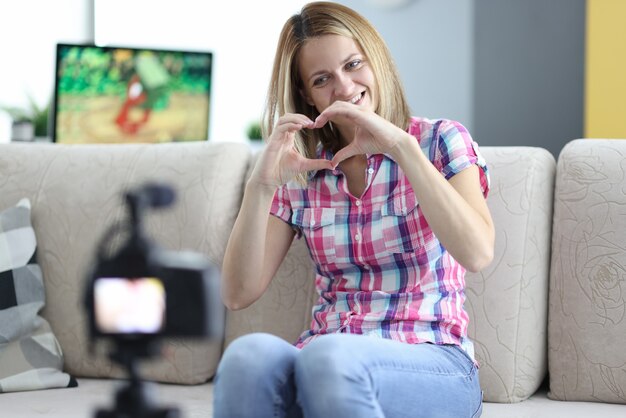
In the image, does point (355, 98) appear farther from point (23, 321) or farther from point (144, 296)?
point (144, 296)

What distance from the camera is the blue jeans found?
46.9 inches

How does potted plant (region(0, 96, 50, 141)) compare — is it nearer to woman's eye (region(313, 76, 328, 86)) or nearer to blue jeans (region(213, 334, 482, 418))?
woman's eye (region(313, 76, 328, 86))

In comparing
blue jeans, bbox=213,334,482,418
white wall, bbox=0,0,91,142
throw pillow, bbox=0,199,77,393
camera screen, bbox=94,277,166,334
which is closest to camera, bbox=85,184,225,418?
camera screen, bbox=94,277,166,334

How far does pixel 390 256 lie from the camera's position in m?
1.55

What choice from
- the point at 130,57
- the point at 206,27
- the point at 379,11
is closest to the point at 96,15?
the point at 206,27

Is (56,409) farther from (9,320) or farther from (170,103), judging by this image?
(170,103)

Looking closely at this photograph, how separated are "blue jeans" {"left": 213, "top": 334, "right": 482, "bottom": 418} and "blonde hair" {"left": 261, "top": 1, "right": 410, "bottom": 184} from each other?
1.48 ft

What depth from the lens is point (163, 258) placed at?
1.67ft

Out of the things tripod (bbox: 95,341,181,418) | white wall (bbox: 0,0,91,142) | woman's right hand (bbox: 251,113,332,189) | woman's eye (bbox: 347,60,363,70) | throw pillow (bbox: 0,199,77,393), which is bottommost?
throw pillow (bbox: 0,199,77,393)

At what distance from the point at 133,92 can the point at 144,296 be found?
2641 millimetres

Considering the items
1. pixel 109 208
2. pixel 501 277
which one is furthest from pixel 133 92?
pixel 501 277

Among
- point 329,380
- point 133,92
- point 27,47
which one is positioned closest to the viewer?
point 329,380

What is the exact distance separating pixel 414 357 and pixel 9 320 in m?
0.95

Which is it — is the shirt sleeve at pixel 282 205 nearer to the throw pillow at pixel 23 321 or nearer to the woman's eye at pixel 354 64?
the woman's eye at pixel 354 64
